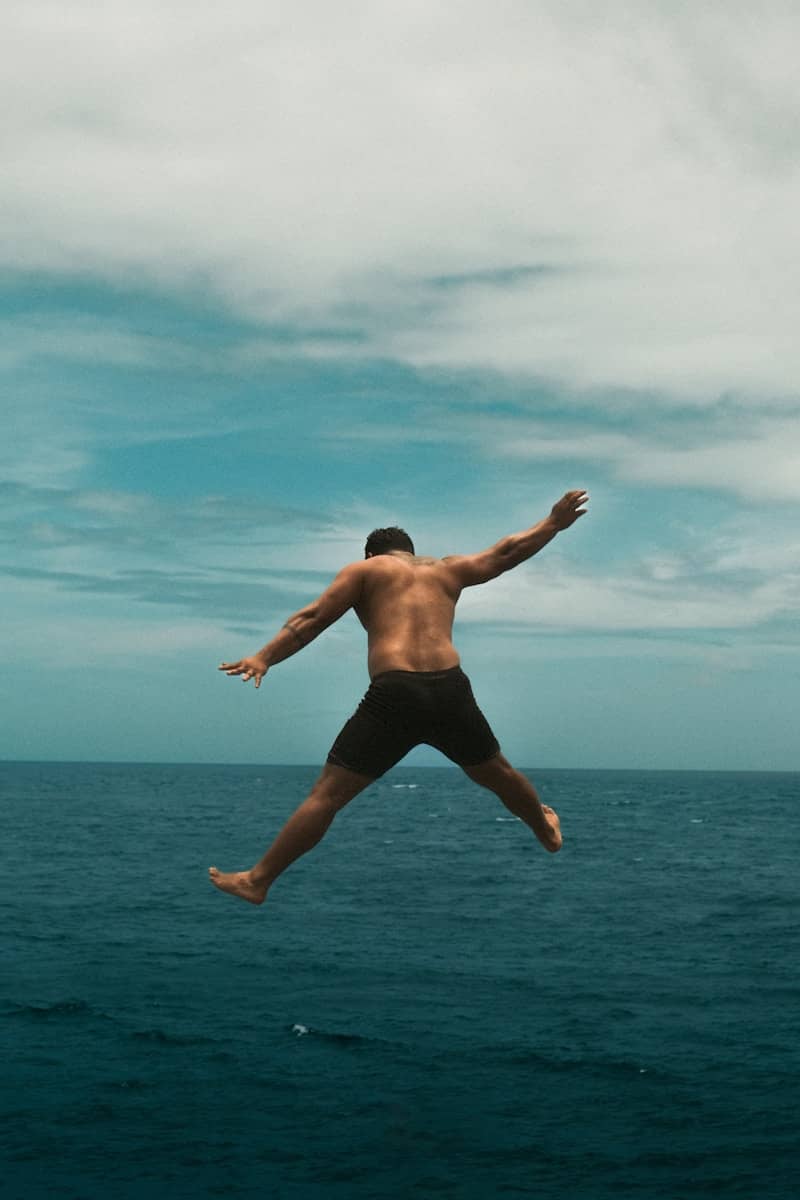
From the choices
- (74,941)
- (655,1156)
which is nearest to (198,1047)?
(655,1156)

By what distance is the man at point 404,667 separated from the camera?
32.5 ft

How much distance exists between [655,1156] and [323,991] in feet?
121

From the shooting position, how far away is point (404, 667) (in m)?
9.98

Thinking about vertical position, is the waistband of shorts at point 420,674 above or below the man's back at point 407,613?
below

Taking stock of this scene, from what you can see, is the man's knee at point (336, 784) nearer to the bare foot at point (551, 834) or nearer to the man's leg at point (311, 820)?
the man's leg at point (311, 820)

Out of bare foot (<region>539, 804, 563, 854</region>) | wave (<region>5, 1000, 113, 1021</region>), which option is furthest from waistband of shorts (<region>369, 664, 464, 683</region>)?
wave (<region>5, 1000, 113, 1021</region>)

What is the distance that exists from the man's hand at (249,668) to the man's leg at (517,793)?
2.03m

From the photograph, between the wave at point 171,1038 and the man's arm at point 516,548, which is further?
the wave at point 171,1038

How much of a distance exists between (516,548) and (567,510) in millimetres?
577

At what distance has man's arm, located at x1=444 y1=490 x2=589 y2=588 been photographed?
33.3 feet

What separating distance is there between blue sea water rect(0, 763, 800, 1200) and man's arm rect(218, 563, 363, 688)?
48.8 m

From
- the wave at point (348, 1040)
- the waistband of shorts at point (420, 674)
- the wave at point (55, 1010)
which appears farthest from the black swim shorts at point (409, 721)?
the wave at point (55, 1010)

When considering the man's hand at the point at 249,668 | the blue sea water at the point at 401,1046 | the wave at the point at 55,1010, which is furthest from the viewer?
the wave at the point at 55,1010

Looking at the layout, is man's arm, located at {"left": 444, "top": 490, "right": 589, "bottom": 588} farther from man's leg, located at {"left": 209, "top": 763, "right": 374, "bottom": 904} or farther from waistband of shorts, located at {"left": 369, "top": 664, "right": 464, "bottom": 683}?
man's leg, located at {"left": 209, "top": 763, "right": 374, "bottom": 904}
